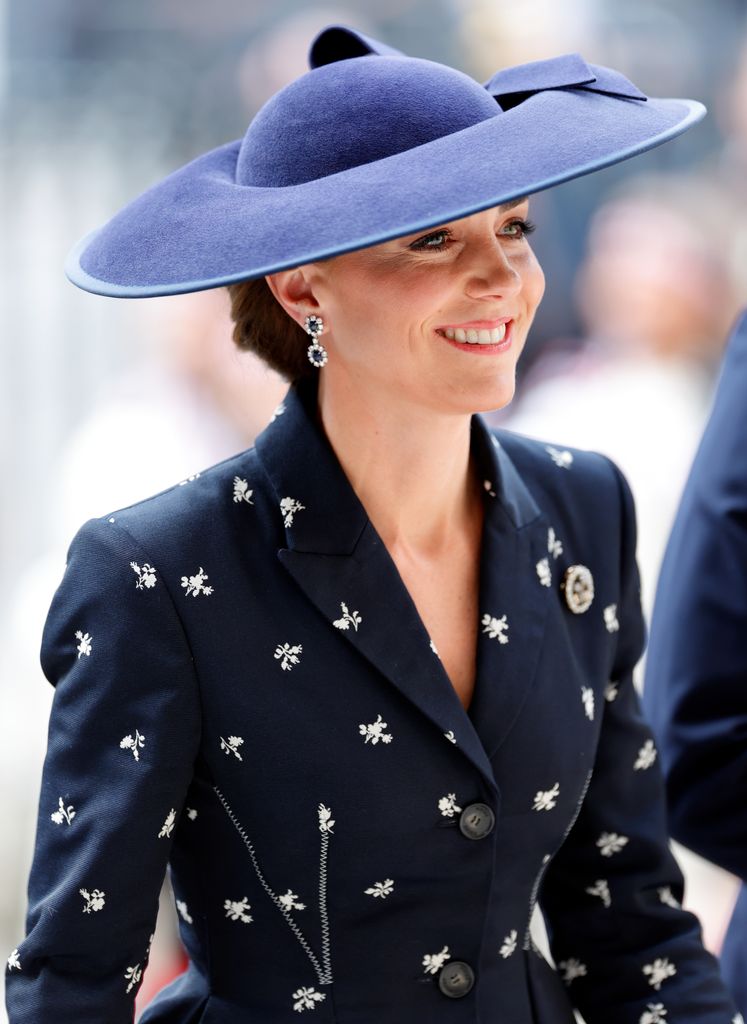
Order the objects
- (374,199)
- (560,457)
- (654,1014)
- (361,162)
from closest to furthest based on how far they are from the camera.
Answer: (374,199)
(361,162)
(654,1014)
(560,457)

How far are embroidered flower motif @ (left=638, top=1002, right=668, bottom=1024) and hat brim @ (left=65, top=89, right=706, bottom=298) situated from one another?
83cm

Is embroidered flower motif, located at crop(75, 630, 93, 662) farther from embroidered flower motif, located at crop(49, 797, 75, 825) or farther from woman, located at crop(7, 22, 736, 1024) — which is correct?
embroidered flower motif, located at crop(49, 797, 75, 825)

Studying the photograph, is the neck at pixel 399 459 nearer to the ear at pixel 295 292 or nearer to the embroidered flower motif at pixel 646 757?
the ear at pixel 295 292

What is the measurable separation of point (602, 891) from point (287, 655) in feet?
1.49

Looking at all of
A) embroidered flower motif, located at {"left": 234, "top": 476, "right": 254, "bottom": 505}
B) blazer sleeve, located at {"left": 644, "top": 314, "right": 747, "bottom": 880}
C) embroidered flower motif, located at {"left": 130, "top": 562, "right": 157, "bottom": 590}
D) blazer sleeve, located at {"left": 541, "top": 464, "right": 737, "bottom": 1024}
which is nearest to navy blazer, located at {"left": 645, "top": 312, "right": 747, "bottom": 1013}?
blazer sleeve, located at {"left": 644, "top": 314, "right": 747, "bottom": 880}

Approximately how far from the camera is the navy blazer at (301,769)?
130 centimetres

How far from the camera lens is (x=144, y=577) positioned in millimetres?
1308

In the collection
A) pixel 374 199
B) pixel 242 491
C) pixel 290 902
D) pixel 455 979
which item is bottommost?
pixel 455 979

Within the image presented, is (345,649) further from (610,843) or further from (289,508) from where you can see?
(610,843)

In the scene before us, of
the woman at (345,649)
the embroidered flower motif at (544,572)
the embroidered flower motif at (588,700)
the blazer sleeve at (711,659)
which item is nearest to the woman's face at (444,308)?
the woman at (345,649)

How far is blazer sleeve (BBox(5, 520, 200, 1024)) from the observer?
1.28m

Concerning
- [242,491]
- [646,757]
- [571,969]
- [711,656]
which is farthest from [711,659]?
[242,491]

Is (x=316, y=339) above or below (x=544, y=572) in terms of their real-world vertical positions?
above

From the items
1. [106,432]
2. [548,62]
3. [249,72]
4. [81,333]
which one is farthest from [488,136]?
[249,72]
